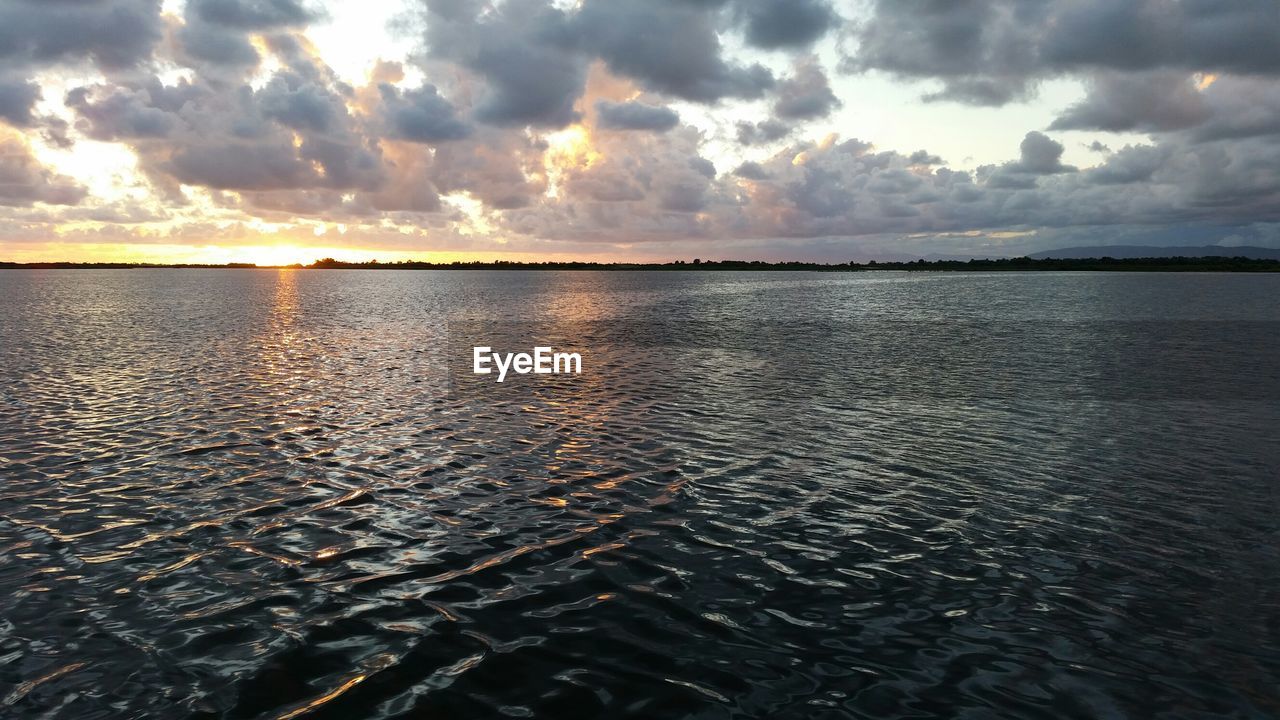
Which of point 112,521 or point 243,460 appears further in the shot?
point 243,460

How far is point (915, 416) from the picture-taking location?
1302 inches

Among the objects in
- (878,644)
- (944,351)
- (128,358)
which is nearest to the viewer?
(878,644)

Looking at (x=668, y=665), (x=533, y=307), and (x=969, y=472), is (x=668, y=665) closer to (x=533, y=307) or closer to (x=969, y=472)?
(x=969, y=472)

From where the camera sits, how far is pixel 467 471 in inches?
928

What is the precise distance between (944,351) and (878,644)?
52448 mm

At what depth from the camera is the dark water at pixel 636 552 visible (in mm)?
11477

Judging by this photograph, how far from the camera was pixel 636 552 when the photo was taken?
1683 cm

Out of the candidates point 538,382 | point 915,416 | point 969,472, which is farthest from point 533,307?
point 969,472

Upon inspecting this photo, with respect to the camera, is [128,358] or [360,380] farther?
[128,358]

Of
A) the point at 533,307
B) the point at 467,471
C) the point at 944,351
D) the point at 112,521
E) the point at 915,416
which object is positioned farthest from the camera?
the point at 533,307

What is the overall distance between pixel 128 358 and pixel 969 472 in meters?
56.2

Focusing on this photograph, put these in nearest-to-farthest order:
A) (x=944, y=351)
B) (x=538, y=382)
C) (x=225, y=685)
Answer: (x=225, y=685) < (x=538, y=382) < (x=944, y=351)

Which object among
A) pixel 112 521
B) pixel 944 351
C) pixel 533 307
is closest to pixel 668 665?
pixel 112 521

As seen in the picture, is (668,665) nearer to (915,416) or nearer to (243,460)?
(243,460)
